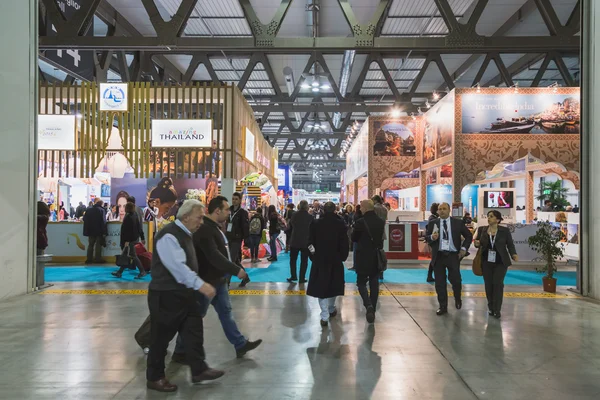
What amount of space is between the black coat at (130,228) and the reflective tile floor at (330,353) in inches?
95.1

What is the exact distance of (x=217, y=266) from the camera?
375 cm

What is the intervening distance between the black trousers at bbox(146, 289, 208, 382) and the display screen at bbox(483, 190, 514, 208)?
423 inches

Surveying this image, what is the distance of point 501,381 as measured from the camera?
3584mm

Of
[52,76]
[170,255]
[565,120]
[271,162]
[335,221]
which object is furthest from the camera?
[271,162]

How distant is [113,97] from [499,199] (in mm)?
10816

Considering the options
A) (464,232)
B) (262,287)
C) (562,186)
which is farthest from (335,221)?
(562,186)

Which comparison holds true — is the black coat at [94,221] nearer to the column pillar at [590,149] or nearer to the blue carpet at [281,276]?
the blue carpet at [281,276]

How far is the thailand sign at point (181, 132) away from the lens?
11.6 metres

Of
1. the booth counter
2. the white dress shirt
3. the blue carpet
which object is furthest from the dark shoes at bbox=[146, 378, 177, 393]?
the booth counter

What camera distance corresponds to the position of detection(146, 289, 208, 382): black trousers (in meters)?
3.24

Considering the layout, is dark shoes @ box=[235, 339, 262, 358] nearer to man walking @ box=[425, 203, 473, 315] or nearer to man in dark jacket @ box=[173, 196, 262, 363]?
man in dark jacket @ box=[173, 196, 262, 363]

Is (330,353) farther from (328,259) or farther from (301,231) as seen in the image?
(301,231)

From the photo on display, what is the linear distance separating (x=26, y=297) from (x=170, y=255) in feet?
16.1

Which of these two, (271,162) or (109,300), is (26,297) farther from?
(271,162)
